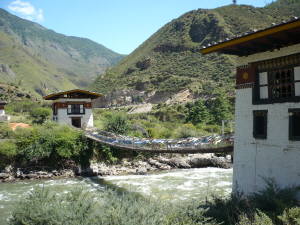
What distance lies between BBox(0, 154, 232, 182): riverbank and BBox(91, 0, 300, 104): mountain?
132 ft

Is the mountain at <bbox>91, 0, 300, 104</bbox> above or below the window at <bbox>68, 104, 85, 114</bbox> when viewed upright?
above

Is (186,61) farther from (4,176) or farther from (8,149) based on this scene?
(4,176)

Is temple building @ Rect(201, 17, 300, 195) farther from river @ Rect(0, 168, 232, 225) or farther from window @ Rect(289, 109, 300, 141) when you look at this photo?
river @ Rect(0, 168, 232, 225)

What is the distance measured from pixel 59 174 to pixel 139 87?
68.3 m

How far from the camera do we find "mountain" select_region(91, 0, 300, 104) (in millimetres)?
79125

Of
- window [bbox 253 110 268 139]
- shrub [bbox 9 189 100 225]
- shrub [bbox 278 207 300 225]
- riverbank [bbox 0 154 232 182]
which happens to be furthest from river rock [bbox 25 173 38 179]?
shrub [bbox 278 207 300 225]

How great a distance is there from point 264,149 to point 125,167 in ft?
57.5

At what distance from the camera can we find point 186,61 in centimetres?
9356

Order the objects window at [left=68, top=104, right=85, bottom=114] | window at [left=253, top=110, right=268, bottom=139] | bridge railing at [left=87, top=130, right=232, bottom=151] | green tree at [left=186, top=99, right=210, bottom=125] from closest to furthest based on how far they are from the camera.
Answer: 1. window at [left=253, top=110, right=268, bottom=139]
2. bridge railing at [left=87, top=130, right=232, bottom=151]
3. window at [left=68, top=104, right=85, bottom=114]
4. green tree at [left=186, top=99, right=210, bottom=125]

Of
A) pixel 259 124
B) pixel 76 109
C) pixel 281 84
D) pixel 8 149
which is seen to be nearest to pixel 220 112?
pixel 76 109

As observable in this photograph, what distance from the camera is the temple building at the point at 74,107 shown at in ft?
103

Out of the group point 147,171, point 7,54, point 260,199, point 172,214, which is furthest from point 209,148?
point 7,54

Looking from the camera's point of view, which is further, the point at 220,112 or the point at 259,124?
the point at 220,112

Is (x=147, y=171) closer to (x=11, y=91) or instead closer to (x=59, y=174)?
(x=59, y=174)
